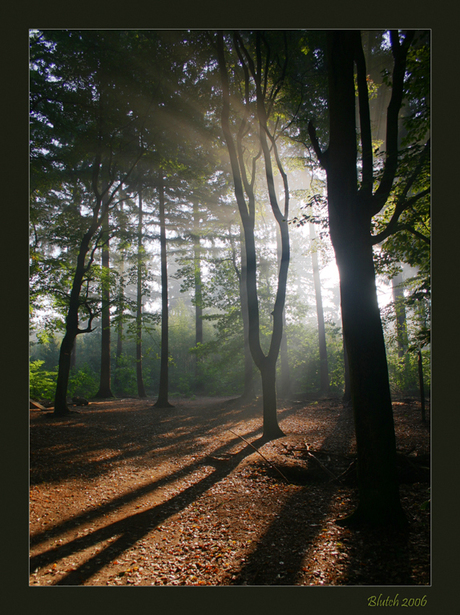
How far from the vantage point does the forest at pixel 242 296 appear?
275 centimetres

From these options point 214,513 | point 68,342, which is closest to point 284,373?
point 68,342

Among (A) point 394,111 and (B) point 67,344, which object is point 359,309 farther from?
(B) point 67,344

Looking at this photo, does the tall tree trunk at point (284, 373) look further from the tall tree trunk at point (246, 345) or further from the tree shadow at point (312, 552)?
the tree shadow at point (312, 552)

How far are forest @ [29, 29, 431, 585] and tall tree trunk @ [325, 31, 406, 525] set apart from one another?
0.02 meters

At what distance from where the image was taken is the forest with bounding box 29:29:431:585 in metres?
2.75

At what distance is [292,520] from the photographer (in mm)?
3178

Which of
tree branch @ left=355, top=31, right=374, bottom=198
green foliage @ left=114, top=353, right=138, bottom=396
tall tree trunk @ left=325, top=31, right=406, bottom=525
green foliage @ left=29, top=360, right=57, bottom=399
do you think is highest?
tree branch @ left=355, top=31, right=374, bottom=198

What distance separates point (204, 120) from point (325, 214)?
436cm

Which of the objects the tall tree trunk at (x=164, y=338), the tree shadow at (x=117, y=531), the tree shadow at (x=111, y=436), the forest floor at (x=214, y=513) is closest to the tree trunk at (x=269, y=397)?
the forest floor at (x=214, y=513)

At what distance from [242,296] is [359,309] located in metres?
11.3

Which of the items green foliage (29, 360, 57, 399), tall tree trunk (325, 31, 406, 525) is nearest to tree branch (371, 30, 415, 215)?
tall tree trunk (325, 31, 406, 525)

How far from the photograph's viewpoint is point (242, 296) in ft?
46.8

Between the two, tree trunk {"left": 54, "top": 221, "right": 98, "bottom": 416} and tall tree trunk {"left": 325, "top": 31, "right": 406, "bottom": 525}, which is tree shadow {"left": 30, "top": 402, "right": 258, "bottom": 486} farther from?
tall tree trunk {"left": 325, "top": 31, "right": 406, "bottom": 525}

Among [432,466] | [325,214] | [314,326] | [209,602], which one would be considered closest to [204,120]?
[325,214]
